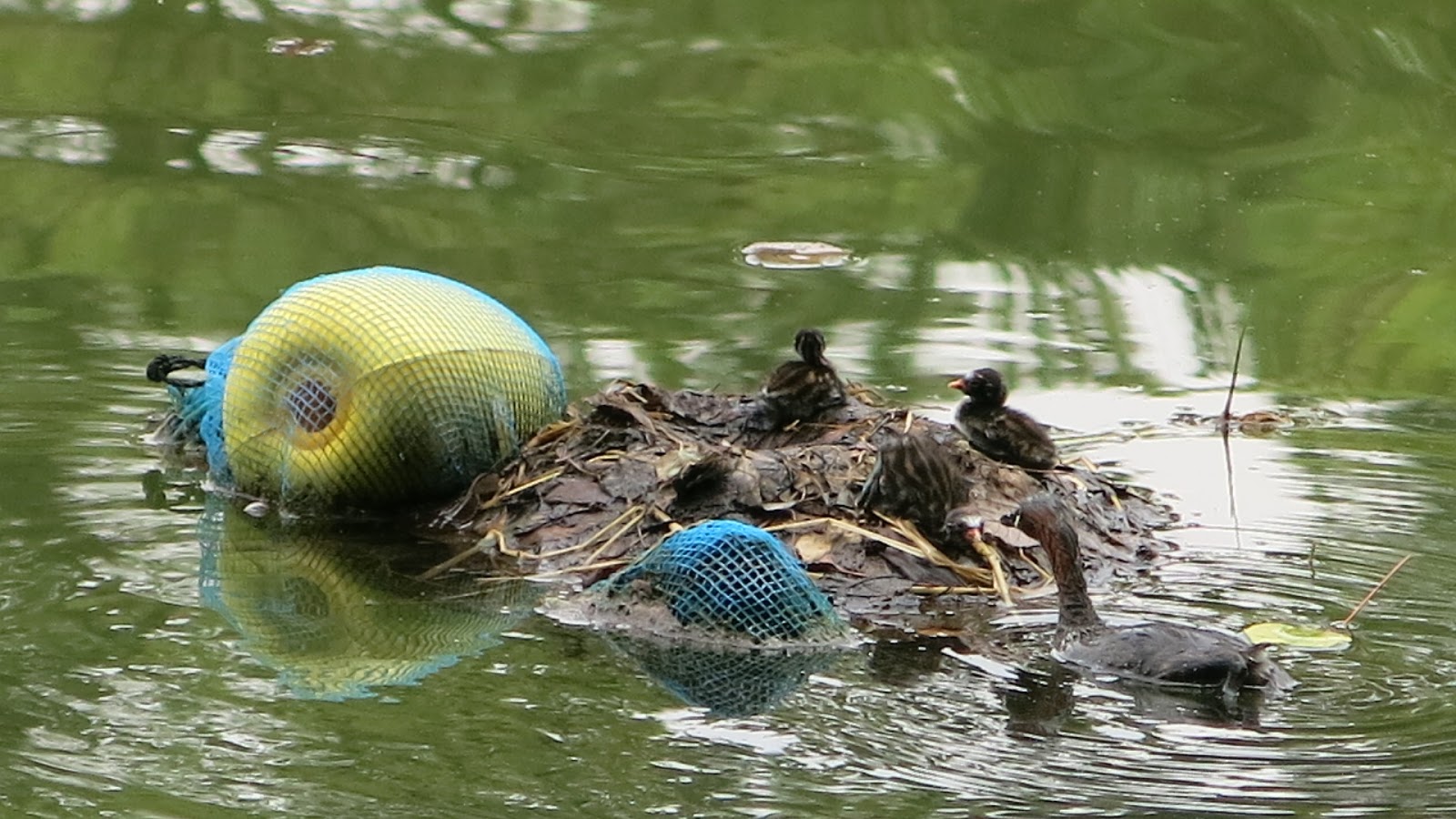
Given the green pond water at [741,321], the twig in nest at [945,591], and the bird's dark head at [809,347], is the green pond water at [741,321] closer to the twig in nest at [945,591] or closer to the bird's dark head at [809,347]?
the twig in nest at [945,591]

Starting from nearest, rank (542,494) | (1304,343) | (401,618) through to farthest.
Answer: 1. (401,618)
2. (542,494)
3. (1304,343)

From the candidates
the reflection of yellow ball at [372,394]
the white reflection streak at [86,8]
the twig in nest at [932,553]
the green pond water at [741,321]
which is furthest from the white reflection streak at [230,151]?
the twig in nest at [932,553]

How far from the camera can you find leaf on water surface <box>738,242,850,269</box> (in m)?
13.9

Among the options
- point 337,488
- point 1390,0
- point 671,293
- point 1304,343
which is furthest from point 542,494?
point 1390,0

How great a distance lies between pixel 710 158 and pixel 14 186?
460 cm

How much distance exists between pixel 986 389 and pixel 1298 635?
6.20 feet

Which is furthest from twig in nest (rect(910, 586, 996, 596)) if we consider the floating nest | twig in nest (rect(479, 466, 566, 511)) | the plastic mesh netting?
twig in nest (rect(479, 466, 566, 511))

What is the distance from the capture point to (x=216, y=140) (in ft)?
Answer: 54.1

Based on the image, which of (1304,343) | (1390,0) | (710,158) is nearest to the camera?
(1304,343)

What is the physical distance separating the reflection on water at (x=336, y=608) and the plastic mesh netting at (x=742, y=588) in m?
0.61

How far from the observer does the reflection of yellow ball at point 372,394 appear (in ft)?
29.7

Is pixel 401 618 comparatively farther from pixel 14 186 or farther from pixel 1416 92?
pixel 1416 92

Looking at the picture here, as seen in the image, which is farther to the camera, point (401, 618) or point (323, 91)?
point (323, 91)

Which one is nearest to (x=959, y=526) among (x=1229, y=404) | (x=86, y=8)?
(x=1229, y=404)
